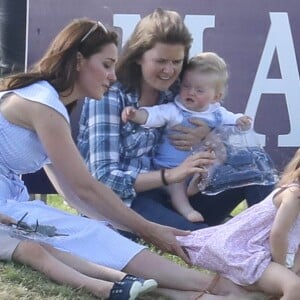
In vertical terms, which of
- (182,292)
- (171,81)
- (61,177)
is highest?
(171,81)

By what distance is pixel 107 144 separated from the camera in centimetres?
517

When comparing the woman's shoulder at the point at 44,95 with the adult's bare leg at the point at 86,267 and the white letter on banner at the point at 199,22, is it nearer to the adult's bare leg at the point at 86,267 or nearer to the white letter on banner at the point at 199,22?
the adult's bare leg at the point at 86,267

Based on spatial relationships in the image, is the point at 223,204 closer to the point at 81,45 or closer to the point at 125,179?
the point at 125,179

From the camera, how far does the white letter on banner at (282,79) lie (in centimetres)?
610

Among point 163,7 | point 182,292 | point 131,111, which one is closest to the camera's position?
point 182,292

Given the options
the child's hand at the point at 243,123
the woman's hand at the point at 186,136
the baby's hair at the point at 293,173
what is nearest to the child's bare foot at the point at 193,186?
the woman's hand at the point at 186,136

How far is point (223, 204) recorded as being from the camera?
534 centimetres

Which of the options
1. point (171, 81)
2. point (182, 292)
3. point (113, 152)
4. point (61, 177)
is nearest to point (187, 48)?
point (171, 81)

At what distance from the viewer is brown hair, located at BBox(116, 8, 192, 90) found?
5.27 meters

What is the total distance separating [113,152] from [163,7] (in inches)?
46.1

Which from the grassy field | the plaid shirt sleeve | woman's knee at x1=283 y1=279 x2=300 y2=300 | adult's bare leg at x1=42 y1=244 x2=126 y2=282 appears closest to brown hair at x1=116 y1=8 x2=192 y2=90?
the plaid shirt sleeve

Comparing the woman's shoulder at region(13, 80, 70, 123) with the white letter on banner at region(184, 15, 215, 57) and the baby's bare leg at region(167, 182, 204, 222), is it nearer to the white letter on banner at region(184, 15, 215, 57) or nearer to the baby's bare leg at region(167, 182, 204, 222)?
the baby's bare leg at region(167, 182, 204, 222)

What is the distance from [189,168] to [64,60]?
0.85 metres

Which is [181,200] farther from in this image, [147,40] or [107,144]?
[147,40]
